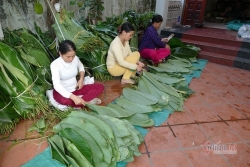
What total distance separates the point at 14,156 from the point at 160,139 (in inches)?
52.3

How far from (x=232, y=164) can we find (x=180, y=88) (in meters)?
1.19

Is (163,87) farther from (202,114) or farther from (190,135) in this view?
(190,135)

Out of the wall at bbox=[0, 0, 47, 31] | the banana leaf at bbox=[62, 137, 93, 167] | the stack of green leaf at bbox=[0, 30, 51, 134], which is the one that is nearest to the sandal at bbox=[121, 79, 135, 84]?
the stack of green leaf at bbox=[0, 30, 51, 134]

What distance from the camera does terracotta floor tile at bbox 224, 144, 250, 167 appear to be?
1579mm

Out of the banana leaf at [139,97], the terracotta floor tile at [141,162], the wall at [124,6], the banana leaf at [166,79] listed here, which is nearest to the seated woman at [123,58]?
the banana leaf at [166,79]

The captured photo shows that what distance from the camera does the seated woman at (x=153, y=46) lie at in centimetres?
A: 322

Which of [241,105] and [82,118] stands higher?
[82,118]

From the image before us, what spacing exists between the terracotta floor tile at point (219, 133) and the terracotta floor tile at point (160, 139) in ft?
1.36

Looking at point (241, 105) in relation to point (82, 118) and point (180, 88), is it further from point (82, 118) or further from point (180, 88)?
point (82, 118)

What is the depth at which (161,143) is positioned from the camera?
1735mm

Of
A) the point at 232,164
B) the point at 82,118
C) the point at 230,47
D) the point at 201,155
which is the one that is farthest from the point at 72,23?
the point at 230,47

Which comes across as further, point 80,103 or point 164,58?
point 164,58

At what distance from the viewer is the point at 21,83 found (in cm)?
182

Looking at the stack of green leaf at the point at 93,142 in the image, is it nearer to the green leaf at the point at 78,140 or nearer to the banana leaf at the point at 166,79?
the green leaf at the point at 78,140
